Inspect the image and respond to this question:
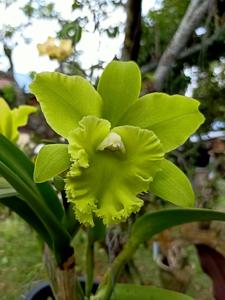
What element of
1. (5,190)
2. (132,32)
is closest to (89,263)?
(5,190)

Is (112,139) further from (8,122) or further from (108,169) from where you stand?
(8,122)

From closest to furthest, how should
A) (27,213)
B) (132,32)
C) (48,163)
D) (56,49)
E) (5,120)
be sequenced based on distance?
(48,163), (27,213), (5,120), (132,32), (56,49)

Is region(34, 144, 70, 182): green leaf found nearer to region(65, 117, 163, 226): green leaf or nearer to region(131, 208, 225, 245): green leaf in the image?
region(65, 117, 163, 226): green leaf

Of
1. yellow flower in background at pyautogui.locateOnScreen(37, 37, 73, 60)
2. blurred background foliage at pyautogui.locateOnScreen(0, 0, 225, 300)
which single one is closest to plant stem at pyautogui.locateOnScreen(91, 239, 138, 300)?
blurred background foliage at pyautogui.locateOnScreen(0, 0, 225, 300)

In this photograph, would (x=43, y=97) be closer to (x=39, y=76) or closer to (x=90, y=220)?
(x=39, y=76)

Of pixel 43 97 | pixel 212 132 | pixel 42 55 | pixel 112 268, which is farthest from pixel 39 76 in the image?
pixel 212 132

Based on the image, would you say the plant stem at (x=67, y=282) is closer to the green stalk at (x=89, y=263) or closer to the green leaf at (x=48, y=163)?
the green stalk at (x=89, y=263)

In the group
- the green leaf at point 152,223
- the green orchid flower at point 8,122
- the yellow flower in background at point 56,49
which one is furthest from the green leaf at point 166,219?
Result: the yellow flower in background at point 56,49
